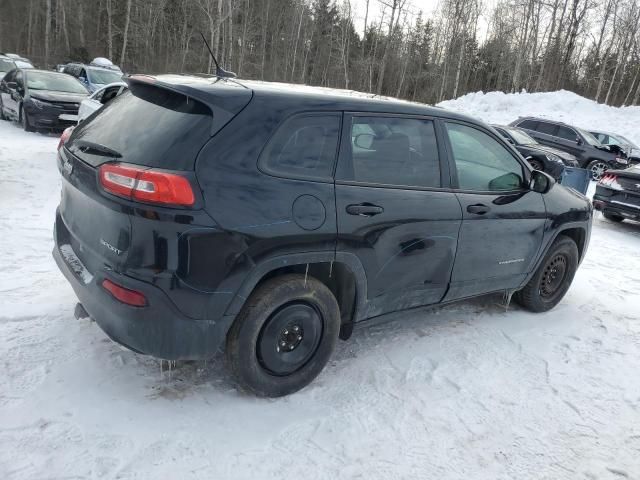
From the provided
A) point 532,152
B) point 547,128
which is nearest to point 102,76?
point 532,152

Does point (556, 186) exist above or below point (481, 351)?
above

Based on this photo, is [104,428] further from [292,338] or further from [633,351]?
[633,351]

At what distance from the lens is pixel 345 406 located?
3.16 meters

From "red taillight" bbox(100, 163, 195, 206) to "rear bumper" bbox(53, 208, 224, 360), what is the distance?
0.43 meters

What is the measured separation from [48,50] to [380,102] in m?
44.4

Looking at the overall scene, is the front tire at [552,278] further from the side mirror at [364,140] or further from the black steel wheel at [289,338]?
the black steel wheel at [289,338]

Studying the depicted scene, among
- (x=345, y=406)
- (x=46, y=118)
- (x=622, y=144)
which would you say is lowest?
(x=345, y=406)

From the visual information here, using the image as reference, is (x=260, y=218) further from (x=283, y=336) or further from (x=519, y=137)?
(x=519, y=137)

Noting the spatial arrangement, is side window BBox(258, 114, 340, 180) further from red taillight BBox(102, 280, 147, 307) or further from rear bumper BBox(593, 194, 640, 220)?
rear bumper BBox(593, 194, 640, 220)

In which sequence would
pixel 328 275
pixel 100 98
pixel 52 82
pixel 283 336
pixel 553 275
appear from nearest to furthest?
pixel 283 336 < pixel 328 275 < pixel 553 275 < pixel 100 98 < pixel 52 82

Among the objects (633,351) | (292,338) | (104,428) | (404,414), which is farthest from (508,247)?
(104,428)

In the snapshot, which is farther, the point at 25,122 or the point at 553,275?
the point at 25,122

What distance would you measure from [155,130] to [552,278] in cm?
403

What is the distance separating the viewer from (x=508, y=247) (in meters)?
4.23
